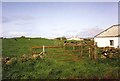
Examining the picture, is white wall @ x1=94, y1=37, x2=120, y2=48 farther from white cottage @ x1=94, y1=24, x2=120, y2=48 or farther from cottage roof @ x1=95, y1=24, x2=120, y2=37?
cottage roof @ x1=95, y1=24, x2=120, y2=37

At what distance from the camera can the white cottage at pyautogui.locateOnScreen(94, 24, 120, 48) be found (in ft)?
94.5

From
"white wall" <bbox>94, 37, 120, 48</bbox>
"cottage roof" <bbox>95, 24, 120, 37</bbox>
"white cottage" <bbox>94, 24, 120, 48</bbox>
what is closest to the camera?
"white wall" <bbox>94, 37, 120, 48</bbox>

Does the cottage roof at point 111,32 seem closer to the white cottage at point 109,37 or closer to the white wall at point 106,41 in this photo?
the white cottage at point 109,37

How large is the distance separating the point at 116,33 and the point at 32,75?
2161cm

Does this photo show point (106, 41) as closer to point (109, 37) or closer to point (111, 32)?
point (109, 37)

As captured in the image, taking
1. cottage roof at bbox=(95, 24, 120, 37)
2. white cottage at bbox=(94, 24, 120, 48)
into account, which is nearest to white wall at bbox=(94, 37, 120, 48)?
white cottage at bbox=(94, 24, 120, 48)

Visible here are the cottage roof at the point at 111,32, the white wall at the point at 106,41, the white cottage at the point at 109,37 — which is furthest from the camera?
the cottage roof at the point at 111,32

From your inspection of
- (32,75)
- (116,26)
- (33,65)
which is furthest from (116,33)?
(32,75)

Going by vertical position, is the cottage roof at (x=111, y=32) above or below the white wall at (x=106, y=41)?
above

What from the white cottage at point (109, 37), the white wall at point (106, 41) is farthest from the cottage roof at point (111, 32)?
the white wall at point (106, 41)

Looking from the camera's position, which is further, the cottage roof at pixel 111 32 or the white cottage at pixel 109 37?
the cottage roof at pixel 111 32

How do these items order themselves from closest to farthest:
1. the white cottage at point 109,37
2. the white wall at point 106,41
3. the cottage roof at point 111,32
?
1. the white wall at point 106,41
2. the white cottage at point 109,37
3. the cottage roof at point 111,32

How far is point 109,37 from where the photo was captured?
29.9m

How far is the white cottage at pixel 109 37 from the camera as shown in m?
28.8
